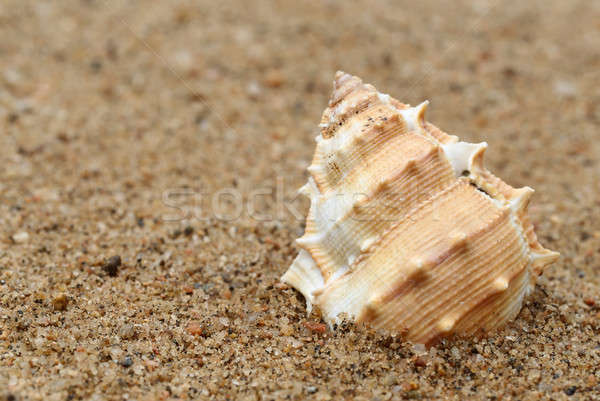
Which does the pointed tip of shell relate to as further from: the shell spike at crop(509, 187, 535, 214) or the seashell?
the shell spike at crop(509, 187, 535, 214)

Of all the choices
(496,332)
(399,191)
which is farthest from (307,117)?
(496,332)

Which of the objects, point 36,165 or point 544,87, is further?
point 544,87

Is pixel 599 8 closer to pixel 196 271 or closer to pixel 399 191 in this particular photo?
pixel 399 191

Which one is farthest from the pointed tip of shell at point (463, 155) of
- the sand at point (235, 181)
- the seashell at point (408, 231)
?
the sand at point (235, 181)

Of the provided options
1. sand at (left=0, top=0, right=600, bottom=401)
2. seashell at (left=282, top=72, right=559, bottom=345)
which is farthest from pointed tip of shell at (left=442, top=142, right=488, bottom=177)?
sand at (left=0, top=0, right=600, bottom=401)

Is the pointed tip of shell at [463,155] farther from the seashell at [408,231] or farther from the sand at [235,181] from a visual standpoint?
the sand at [235,181]

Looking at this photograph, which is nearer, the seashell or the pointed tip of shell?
the seashell
